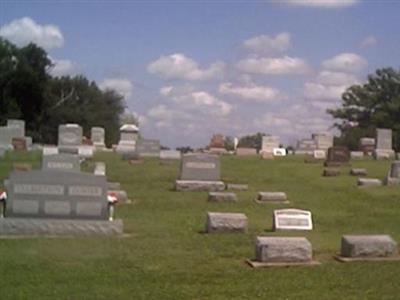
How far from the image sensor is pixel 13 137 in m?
48.6

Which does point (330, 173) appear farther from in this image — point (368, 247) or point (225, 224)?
point (368, 247)

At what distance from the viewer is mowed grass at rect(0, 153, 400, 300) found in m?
9.75

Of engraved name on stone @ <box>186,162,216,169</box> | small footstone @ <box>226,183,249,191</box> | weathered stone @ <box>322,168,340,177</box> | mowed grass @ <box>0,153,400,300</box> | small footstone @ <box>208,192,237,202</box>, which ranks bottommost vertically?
mowed grass @ <box>0,153,400,300</box>

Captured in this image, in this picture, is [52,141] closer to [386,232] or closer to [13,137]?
[13,137]

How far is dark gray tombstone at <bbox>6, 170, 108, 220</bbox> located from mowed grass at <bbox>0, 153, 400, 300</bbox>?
818 mm

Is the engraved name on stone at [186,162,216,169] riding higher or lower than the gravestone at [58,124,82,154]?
lower

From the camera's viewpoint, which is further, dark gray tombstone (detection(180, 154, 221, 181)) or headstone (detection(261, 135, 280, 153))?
headstone (detection(261, 135, 280, 153))

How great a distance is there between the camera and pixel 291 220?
15.5 m

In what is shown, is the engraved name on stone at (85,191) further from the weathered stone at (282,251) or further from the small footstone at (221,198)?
the small footstone at (221,198)

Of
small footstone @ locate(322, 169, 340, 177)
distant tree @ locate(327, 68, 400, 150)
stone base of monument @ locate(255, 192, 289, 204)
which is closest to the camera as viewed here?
stone base of monument @ locate(255, 192, 289, 204)

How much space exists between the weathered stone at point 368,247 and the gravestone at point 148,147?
1198 inches

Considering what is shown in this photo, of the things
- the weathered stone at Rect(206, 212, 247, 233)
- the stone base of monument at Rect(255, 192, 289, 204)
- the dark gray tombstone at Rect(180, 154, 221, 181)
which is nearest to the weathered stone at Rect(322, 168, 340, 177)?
the dark gray tombstone at Rect(180, 154, 221, 181)

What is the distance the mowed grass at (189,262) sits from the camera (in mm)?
9750

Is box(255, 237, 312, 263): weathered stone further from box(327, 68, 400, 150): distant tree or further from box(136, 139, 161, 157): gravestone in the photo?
box(327, 68, 400, 150): distant tree
